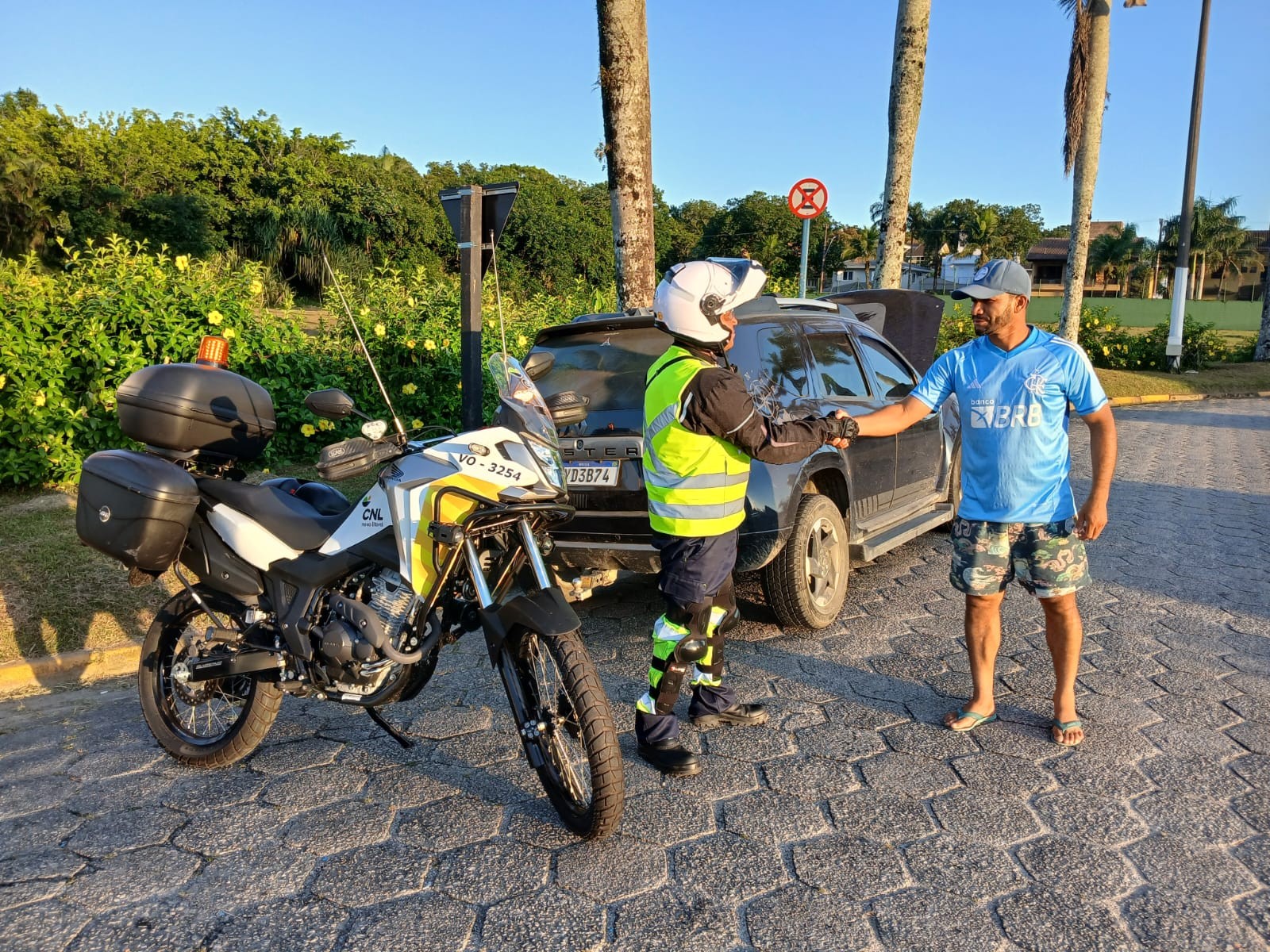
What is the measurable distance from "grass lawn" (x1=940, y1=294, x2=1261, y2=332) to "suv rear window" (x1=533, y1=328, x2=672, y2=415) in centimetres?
3845

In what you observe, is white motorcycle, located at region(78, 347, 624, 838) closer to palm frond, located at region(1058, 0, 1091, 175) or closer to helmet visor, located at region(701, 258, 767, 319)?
helmet visor, located at region(701, 258, 767, 319)

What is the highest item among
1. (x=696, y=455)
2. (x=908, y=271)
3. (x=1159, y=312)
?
(x=908, y=271)

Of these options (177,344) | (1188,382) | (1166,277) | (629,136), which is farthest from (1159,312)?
(177,344)

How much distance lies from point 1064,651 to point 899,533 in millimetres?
2087

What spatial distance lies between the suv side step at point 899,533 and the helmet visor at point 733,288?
7.92 feet

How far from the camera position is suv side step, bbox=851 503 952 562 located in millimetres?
5469

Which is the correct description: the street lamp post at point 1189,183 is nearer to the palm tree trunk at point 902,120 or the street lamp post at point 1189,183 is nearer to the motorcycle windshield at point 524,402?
the palm tree trunk at point 902,120

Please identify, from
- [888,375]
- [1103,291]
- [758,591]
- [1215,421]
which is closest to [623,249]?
[888,375]

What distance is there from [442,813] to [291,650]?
83cm

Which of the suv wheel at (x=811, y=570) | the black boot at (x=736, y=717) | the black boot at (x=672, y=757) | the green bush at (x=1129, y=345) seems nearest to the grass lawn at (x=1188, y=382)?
the green bush at (x=1129, y=345)

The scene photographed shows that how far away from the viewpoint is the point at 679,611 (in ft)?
12.0

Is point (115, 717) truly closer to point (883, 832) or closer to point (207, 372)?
point (207, 372)

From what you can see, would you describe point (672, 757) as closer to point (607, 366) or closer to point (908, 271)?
point (607, 366)

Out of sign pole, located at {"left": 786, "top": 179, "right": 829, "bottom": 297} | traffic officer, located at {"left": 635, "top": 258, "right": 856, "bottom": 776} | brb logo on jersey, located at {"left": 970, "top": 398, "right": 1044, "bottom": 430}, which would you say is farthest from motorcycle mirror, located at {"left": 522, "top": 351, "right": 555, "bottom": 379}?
sign pole, located at {"left": 786, "top": 179, "right": 829, "bottom": 297}
